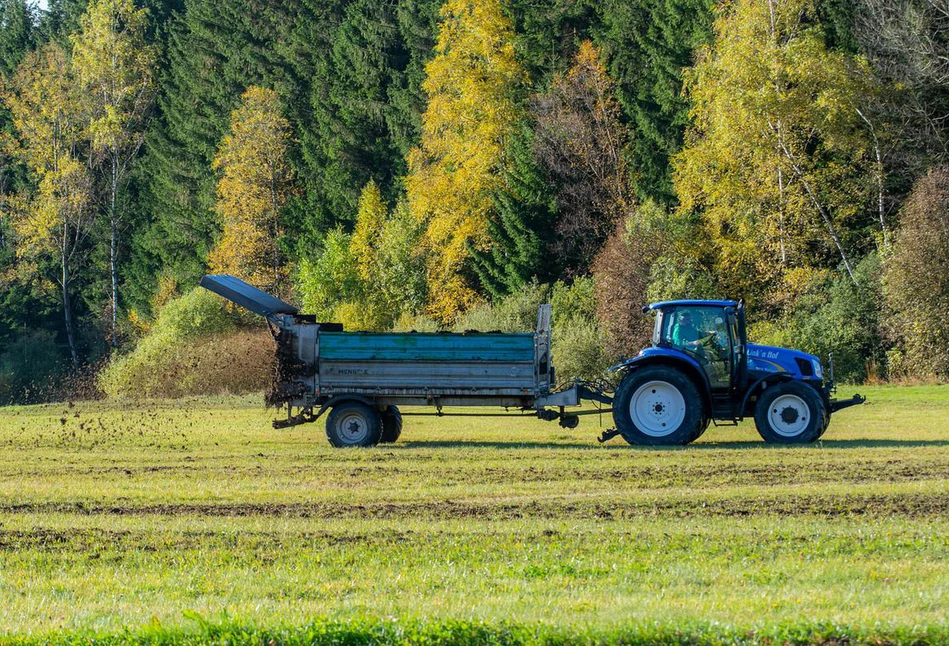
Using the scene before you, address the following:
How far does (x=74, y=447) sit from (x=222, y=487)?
8.90m

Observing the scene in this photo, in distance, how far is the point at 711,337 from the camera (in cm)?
2202

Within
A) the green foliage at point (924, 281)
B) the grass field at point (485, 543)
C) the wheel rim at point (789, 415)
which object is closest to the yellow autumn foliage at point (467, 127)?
the green foliage at point (924, 281)

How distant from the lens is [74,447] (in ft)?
80.9

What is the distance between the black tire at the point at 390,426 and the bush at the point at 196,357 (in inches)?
757

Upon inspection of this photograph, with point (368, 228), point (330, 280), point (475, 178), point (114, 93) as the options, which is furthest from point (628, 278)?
point (114, 93)

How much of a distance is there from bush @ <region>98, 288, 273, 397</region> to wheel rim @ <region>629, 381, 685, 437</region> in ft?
74.8

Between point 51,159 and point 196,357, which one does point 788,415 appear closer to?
point 196,357

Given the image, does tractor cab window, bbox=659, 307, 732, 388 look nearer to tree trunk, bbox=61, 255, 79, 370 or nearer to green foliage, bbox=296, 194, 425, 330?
green foliage, bbox=296, 194, 425, 330

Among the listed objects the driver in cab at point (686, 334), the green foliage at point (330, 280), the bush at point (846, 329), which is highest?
the green foliage at point (330, 280)

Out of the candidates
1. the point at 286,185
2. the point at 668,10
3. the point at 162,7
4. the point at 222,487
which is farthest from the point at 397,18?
the point at 222,487

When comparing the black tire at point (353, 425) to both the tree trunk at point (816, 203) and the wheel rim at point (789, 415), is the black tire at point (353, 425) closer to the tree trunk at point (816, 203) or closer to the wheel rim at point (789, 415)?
the wheel rim at point (789, 415)

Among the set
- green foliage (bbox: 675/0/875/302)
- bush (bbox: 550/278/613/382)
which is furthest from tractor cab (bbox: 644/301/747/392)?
green foliage (bbox: 675/0/875/302)

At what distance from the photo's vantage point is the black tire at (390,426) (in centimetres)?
2414

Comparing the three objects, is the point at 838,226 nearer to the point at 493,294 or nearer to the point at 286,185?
the point at 493,294
